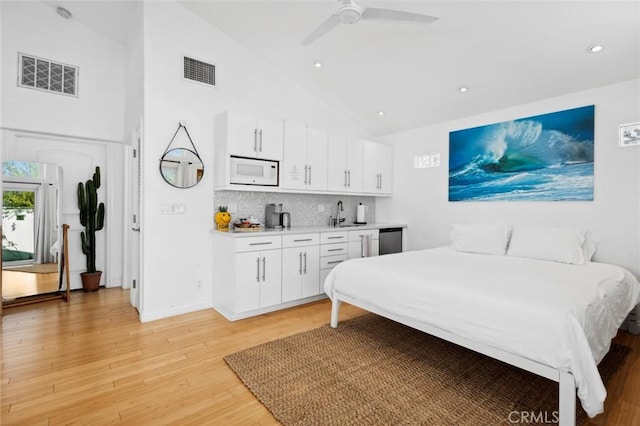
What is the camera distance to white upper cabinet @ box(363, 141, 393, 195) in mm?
4840

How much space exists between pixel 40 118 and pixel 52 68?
659mm

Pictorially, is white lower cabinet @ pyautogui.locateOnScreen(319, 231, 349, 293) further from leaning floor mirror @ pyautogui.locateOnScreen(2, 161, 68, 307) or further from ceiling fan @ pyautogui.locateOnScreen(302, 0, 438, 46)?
leaning floor mirror @ pyautogui.locateOnScreen(2, 161, 68, 307)

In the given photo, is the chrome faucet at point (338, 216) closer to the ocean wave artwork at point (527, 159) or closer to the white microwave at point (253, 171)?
the white microwave at point (253, 171)

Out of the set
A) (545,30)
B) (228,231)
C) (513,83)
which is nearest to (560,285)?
(545,30)

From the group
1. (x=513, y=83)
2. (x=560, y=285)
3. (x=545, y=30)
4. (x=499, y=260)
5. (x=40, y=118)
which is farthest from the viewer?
(x=40, y=118)

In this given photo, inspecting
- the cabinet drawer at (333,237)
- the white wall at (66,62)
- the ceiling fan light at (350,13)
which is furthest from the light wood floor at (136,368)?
the ceiling fan light at (350,13)

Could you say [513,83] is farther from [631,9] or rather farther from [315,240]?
[315,240]

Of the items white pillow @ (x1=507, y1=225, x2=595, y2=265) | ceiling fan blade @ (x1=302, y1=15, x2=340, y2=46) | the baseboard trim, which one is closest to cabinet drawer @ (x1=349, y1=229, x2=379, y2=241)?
white pillow @ (x1=507, y1=225, x2=595, y2=265)

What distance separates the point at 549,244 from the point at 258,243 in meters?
3.02

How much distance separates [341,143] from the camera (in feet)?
14.8

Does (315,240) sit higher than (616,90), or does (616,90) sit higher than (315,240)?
(616,90)

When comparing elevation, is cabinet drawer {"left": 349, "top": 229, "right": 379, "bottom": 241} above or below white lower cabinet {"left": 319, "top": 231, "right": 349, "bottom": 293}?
above

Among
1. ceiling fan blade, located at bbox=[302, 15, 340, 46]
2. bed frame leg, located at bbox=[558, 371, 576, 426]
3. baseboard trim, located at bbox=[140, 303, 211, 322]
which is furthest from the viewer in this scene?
baseboard trim, located at bbox=[140, 303, 211, 322]

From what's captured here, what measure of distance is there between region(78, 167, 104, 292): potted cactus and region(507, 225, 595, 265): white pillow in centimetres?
524
